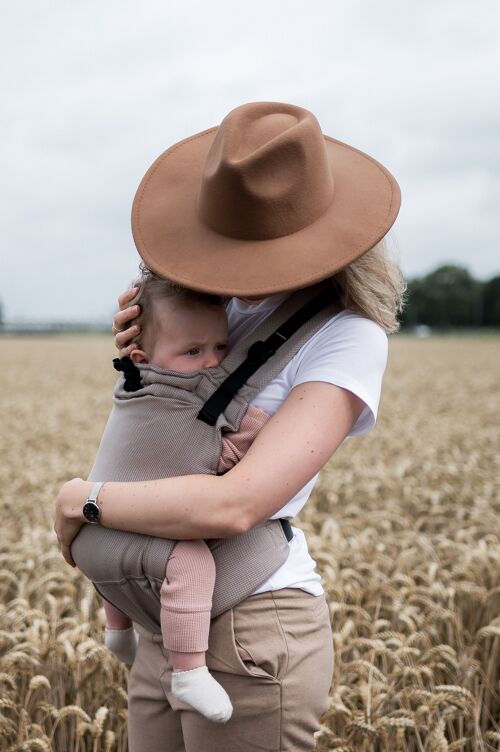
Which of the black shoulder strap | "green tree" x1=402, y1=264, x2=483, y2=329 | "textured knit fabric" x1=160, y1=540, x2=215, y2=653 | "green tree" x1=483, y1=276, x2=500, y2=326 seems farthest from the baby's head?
"green tree" x1=483, y1=276, x2=500, y2=326

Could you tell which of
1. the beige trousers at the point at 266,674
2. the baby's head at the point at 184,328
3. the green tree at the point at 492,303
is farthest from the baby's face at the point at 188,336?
the green tree at the point at 492,303

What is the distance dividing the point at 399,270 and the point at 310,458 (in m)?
0.65

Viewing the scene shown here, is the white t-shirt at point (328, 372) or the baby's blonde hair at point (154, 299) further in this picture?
the baby's blonde hair at point (154, 299)

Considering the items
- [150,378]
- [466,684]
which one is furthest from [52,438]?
[150,378]

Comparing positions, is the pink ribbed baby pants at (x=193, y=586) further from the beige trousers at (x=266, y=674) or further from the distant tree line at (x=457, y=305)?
the distant tree line at (x=457, y=305)

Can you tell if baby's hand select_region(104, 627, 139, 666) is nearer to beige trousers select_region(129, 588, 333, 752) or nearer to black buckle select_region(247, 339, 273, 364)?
beige trousers select_region(129, 588, 333, 752)

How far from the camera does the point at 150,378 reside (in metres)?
2.06

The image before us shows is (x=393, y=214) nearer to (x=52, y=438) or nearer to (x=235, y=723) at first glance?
(x=235, y=723)

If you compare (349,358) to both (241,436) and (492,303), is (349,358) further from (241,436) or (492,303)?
(492,303)

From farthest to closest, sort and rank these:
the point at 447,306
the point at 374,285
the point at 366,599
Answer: the point at 447,306, the point at 366,599, the point at 374,285

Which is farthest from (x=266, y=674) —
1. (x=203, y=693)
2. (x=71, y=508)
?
(x=71, y=508)

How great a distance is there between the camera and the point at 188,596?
188cm

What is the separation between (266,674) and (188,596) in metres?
0.30

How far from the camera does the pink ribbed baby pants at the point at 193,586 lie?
1.88 meters
